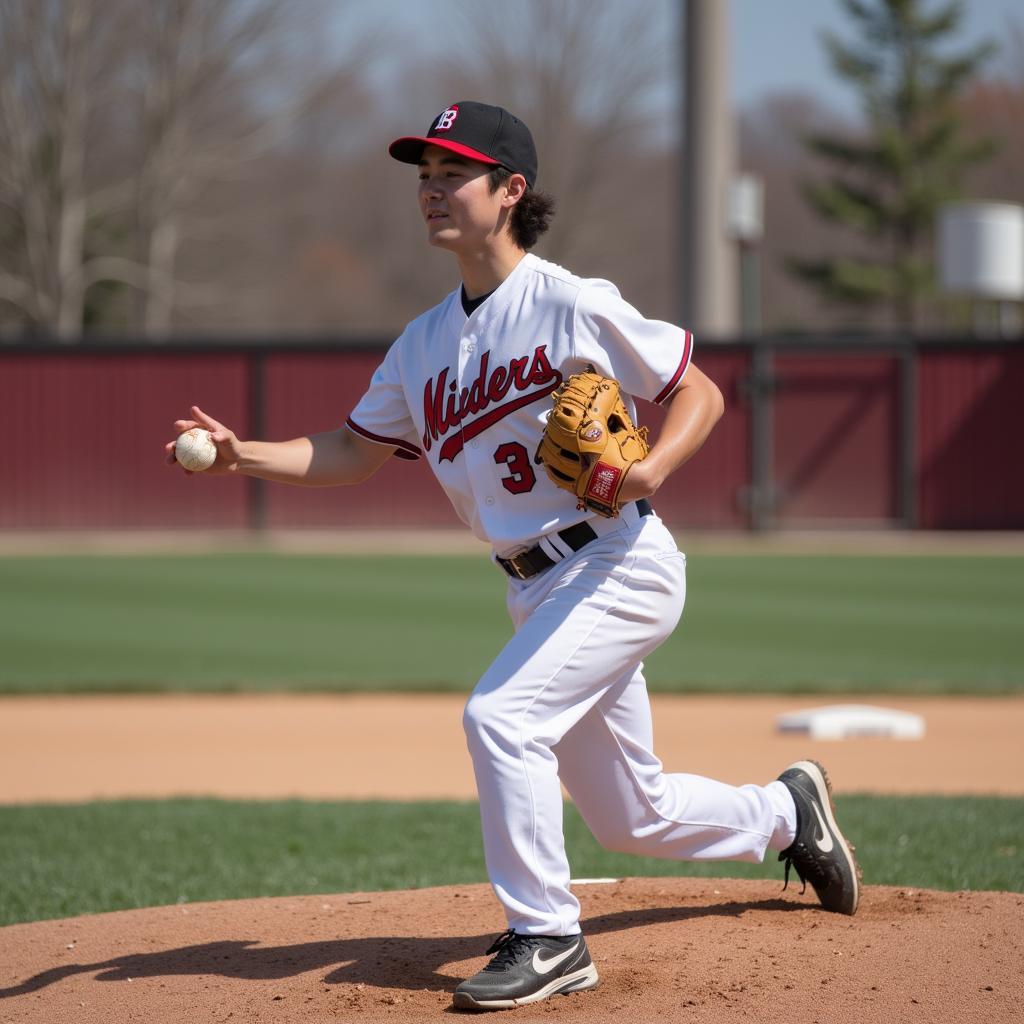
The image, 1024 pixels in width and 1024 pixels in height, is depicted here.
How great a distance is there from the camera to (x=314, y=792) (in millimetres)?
6934

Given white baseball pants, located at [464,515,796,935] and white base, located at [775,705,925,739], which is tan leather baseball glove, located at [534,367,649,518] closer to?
white baseball pants, located at [464,515,796,935]

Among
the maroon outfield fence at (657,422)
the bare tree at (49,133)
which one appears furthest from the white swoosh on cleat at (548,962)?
the bare tree at (49,133)

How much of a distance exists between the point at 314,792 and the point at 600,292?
392cm

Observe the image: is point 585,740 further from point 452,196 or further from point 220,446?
point 452,196

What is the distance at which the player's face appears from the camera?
3.52m

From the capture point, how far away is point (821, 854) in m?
4.01

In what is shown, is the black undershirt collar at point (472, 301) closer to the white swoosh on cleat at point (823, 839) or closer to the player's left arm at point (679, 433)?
the player's left arm at point (679, 433)

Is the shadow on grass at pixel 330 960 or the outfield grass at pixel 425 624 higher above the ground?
the shadow on grass at pixel 330 960

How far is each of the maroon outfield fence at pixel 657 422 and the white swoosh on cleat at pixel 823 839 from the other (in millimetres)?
16741

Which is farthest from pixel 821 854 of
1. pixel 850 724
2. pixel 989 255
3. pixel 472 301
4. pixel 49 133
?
pixel 49 133

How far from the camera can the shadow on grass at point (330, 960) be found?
3570 mm

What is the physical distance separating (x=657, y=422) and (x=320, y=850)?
1623 cm

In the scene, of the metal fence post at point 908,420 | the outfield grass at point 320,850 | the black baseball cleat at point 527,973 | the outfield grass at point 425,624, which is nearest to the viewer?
the black baseball cleat at point 527,973

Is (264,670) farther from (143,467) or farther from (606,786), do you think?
(143,467)
